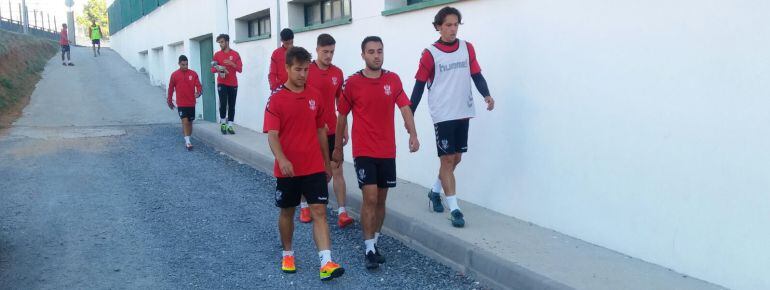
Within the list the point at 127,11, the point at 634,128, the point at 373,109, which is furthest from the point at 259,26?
the point at 127,11

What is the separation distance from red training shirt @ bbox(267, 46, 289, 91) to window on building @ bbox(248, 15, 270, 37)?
458cm

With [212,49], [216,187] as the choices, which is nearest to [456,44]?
[216,187]

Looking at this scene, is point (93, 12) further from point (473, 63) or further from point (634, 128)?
point (634, 128)

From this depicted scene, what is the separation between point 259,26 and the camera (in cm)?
1266

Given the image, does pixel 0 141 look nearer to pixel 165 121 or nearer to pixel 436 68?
pixel 165 121

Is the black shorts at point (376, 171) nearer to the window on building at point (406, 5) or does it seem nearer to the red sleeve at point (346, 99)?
the red sleeve at point (346, 99)

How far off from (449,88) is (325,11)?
16.8 feet

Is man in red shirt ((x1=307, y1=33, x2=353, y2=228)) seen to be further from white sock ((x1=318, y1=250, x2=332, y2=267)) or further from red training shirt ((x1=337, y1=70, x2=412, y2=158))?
white sock ((x1=318, y1=250, x2=332, y2=267))

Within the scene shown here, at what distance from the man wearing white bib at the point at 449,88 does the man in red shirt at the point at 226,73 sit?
20.2 ft

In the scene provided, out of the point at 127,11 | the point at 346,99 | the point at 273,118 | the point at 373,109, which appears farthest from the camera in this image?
the point at 127,11

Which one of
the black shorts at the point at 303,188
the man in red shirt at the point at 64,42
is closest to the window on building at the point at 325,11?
the black shorts at the point at 303,188

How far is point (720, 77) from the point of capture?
374 cm

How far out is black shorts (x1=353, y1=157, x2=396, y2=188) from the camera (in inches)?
184

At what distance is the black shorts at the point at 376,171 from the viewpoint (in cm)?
467
